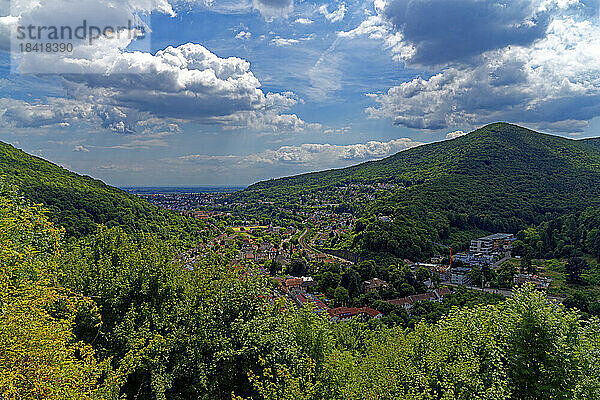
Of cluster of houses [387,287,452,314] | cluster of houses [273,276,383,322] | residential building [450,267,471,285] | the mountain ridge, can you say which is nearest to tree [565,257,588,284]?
residential building [450,267,471,285]

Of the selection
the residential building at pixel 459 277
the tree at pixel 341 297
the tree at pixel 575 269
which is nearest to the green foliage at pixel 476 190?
the residential building at pixel 459 277

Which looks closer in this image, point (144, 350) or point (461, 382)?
point (461, 382)

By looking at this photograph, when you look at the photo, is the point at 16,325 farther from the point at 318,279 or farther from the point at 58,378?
the point at 318,279

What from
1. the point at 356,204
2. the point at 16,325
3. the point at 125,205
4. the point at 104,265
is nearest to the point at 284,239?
the point at 356,204

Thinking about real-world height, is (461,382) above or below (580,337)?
below

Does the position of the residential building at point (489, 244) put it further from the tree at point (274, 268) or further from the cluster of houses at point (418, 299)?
the tree at point (274, 268)

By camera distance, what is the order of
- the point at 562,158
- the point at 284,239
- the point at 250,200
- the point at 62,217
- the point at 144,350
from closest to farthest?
the point at 144,350 < the point at 62,217 < the point at 284,239 < the point at 562,158 < the point at 250,200

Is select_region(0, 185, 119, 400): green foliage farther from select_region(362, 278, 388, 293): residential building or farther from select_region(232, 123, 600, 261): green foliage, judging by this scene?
select_region(232, 123, 600, 261): green foliage
